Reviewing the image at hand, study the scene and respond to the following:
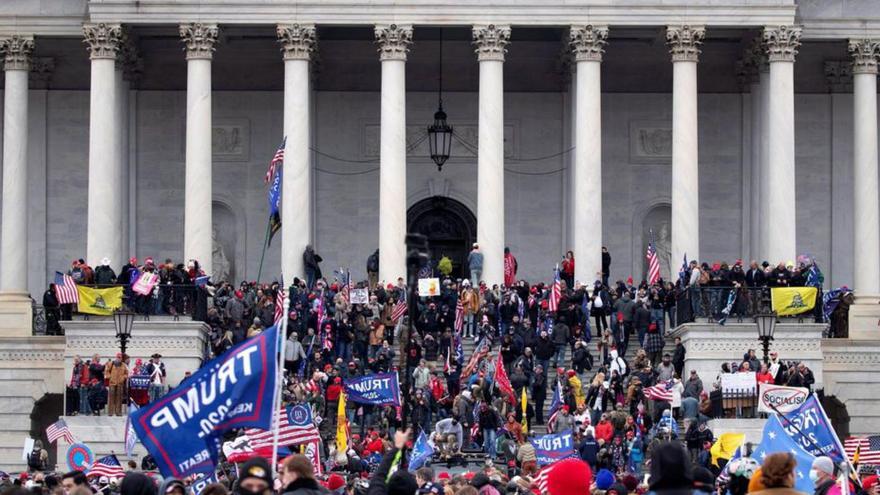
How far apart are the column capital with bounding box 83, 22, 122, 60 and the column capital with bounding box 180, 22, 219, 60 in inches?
77.9

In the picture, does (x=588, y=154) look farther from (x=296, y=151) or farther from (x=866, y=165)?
(x=866, y=165)

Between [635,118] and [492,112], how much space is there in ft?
29.0

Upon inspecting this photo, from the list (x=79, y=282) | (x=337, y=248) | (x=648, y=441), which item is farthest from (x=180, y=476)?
(x=337, y=248)

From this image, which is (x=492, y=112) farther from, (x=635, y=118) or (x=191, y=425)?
(x=191, y=425)

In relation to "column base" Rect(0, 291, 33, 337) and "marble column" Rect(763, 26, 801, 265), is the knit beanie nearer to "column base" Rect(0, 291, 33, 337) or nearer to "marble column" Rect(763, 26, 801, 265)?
"marble column" Rect(763, 26, 801, 265)

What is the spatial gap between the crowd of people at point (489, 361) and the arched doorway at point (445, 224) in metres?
7.97

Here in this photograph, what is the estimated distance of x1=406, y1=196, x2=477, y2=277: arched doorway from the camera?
257 feet

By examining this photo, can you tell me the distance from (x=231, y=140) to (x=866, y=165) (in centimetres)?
2041

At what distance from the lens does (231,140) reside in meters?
77.1

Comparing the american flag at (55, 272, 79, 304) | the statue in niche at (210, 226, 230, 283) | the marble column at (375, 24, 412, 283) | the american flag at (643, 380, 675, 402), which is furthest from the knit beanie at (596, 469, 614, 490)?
the statue in niche at (210, 226, 230, 283)

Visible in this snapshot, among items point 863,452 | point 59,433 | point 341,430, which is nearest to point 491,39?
point 341,430

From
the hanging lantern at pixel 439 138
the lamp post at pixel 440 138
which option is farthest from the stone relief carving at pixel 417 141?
the hanging lantern at pixel 439 138

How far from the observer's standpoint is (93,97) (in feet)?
229

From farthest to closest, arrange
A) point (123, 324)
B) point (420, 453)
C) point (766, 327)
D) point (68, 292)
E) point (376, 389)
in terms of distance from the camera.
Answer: point (68, 292) → point (123, 324) → point (766, 327) → point (376, 389) → point (420, 453)
